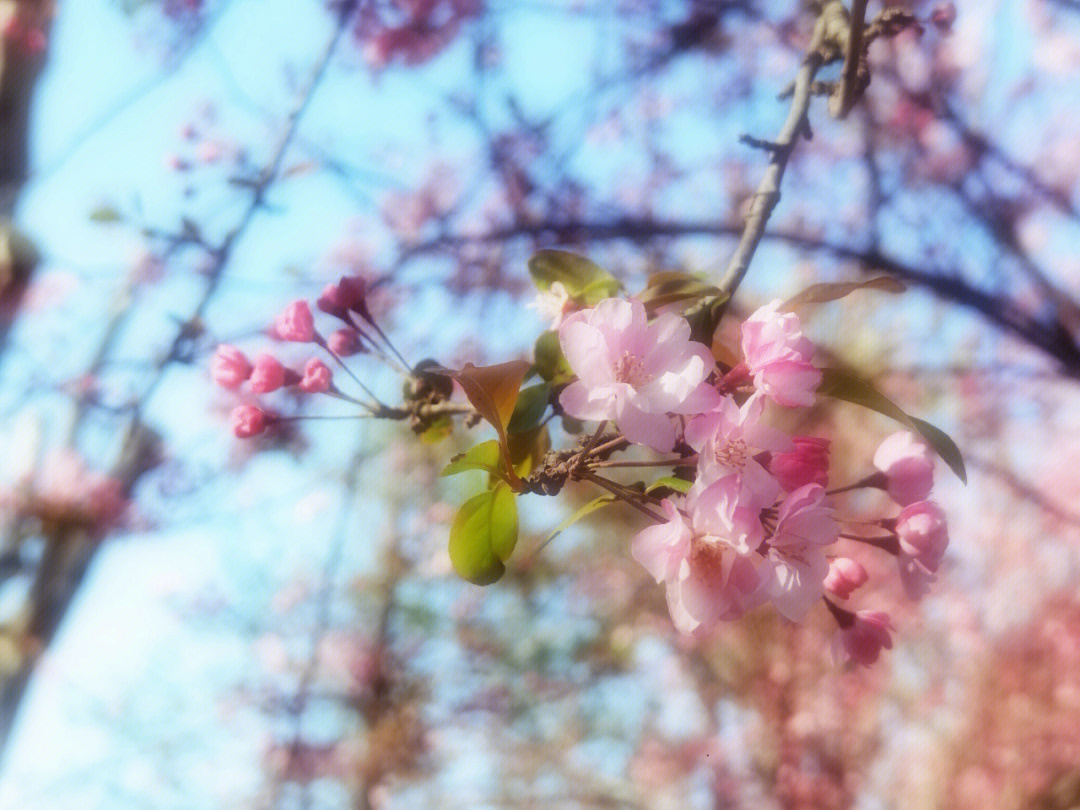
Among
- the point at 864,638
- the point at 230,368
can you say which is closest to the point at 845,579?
the point at 864,638

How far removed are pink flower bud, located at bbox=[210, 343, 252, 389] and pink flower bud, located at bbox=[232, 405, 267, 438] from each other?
0.05 metres

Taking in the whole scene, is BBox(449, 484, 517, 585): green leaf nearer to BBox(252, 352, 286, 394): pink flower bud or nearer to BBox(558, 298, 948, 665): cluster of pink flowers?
BBox(558, 298, 948, 665): cluster of pink flowers

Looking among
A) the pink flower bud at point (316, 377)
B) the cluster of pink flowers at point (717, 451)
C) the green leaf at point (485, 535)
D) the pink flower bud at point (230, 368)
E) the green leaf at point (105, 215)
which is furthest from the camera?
the green leaf at point (105, 215)

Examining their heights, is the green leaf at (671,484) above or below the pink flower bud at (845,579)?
above

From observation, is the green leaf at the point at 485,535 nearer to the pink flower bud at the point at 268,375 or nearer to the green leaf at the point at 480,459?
the green leaf at the point at 480,459

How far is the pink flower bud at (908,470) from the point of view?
76 centimetres

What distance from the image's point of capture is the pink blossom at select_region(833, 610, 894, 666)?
30.3 inches

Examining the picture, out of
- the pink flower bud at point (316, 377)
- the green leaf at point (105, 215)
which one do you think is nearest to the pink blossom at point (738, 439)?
the pink flower bud at point (316, 377)

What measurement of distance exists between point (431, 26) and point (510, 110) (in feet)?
3.60

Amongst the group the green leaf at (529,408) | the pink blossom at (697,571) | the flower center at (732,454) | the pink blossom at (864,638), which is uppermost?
the flower center at (732,454)

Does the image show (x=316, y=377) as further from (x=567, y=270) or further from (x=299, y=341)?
(x=567, y=270)

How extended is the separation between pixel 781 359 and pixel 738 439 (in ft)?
0.25

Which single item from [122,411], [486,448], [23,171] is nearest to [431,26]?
[23,171]

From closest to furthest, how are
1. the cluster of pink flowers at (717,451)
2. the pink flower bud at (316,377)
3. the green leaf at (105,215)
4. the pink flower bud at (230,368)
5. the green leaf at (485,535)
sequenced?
the cluster of pink flowers at (717,451) → the green leaf at (485,535) → the pink flower bud at (316,377) → the pink flower bud at (230,368) → the green leaf at (105,215)
